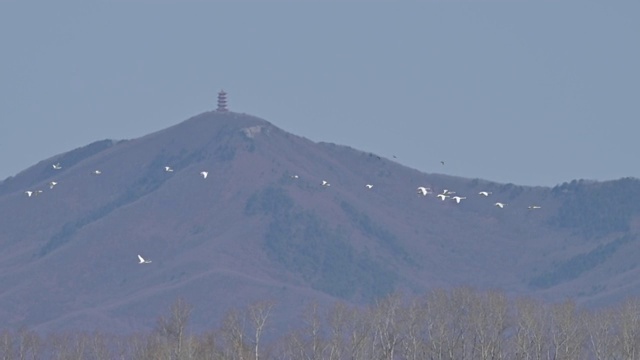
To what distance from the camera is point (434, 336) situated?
13500 centimetres

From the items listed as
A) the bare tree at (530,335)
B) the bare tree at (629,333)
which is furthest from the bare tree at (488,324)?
the bare tree at (629,333)

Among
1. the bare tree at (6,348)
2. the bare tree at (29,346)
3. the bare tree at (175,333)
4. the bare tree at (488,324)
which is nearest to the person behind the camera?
the bare tree at (175,333)

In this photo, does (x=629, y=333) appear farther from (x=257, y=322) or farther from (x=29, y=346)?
(x=29, y=346)

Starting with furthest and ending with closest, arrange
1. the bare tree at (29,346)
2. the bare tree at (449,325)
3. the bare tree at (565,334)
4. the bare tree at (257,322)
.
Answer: the bare tree at (29,346) → the bare tree at (449,325) → the bare tree at (257,322) → the bare tree at (565,334)

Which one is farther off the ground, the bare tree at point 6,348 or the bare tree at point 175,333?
the bare tree at point 175,333

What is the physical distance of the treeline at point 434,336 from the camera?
12794 centimetres

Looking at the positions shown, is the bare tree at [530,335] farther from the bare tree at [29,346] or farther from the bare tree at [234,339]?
the bare tree at [29,346]

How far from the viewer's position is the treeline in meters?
128

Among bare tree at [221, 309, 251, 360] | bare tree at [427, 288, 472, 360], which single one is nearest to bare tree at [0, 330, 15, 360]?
bare tree at [221, 309, 251, 360]

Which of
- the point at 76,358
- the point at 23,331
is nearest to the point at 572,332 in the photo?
the point at 76,358

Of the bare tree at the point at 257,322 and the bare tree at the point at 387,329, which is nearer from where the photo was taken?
the bare tree at the point at 257,322

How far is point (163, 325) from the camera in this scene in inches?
5625

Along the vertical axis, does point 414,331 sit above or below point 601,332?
above

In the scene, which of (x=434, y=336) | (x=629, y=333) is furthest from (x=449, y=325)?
(x=629, y=333)
